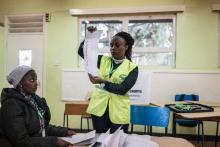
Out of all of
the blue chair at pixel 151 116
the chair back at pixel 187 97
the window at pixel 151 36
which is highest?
the window at pixel 151 36

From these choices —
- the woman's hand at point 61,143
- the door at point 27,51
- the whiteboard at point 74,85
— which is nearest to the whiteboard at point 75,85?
the whiteboard at point 74,85

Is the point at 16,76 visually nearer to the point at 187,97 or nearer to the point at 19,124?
the point at 19,124

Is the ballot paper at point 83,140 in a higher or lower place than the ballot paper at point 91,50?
lower

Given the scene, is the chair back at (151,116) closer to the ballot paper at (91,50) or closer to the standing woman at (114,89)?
the standing woman at (114,89)

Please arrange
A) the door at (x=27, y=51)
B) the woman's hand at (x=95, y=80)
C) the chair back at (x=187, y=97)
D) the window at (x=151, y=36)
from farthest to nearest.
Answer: the door at (x=27, y=51), the window at (x=151, y=36), the chair back at (x=187, y=97), the woman's hand at (x=95, y=80)

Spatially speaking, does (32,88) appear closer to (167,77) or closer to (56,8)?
(167,77)

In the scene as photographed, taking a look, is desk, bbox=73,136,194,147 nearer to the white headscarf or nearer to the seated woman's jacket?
the seated woman's jacket

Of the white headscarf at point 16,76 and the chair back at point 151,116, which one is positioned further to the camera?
the chair back at point 151,116

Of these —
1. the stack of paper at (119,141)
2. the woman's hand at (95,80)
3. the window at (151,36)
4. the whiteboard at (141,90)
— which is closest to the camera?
the stack of paper at (119,141)

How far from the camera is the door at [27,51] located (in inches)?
211

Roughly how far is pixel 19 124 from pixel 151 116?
4.68 feet

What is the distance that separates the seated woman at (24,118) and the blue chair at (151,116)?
1.06m

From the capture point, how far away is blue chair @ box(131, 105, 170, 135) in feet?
7.89

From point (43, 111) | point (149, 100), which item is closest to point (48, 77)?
point (149, 100)
